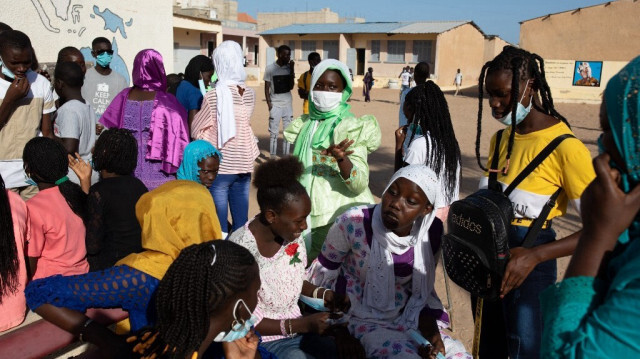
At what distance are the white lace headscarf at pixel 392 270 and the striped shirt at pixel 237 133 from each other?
6.92 ft

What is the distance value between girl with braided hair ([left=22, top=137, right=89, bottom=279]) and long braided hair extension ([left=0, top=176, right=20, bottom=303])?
0.18 m

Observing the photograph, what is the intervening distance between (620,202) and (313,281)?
6.76 ft

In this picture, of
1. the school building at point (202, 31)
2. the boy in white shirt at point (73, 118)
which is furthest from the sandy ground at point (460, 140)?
the school building at point (202, 31)

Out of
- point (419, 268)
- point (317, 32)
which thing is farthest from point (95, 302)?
point (317, 32)

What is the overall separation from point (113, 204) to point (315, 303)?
133 cm

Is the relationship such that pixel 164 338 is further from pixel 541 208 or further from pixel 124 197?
pixel 541 208


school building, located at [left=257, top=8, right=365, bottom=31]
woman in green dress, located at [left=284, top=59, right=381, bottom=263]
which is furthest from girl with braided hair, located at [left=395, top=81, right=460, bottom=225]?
school building, located at [left=257, top=8, right=365, bottom=31]

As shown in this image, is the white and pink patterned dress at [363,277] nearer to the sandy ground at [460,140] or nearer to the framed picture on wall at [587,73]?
the sandy ground at [460,140]

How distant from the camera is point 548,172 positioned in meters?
2.49

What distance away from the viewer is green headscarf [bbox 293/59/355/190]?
11.8 ft

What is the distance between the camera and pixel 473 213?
2.20m

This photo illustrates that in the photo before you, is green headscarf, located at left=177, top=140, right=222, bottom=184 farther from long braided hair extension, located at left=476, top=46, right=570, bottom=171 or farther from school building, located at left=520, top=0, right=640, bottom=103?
school building, located at left=520, top=0, right=640, bottom=103

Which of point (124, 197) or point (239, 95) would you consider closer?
point (124, 197)

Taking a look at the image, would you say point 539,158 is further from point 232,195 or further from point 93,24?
point 93,24
